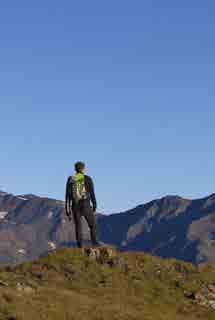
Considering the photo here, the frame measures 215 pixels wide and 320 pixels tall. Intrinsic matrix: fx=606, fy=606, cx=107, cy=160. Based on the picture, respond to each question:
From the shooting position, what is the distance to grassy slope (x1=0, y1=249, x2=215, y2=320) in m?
20.4

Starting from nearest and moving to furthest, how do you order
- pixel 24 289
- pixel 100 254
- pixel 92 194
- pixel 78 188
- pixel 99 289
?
pixel 24 289
pixel 99 289
pixel 100 254
pixel 78 188
pixel 92 194

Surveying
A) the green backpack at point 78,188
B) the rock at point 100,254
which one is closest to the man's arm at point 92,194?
the green backpack at point 78,188

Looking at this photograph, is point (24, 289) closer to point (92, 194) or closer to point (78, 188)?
point (78, 188)

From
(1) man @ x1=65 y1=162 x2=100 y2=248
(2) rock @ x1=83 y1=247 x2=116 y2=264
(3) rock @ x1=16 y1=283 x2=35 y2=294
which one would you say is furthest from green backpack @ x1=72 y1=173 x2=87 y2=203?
(3) rock @ x1=16 y1=283 x2=35 y2=294

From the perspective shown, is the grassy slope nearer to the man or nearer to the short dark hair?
the man

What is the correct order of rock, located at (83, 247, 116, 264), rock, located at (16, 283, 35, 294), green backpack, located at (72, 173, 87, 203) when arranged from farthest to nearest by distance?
green backpack, located at (72, 173, 87, 203) → rock, located at (83, 247, 116, 264) → rock, located at (16, 283, 35, 294)

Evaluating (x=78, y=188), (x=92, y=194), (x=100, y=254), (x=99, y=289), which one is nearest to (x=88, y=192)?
(x=92, y=194)

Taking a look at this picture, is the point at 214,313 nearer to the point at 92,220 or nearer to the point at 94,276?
the point at 94,276

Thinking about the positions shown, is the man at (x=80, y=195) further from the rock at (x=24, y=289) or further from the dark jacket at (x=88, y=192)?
the rock at (x=24, y=289)

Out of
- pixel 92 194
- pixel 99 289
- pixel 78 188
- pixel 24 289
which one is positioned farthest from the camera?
pixel 92 194

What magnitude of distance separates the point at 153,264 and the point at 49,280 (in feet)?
18.5

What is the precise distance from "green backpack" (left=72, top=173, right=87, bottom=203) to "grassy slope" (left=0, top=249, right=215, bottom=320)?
8.47ft

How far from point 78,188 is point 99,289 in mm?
6295

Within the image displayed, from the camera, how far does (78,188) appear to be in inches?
1163
